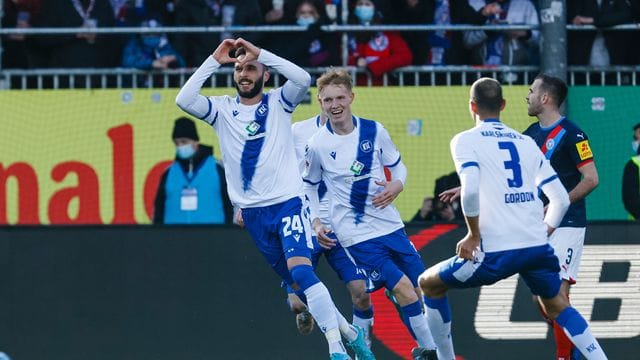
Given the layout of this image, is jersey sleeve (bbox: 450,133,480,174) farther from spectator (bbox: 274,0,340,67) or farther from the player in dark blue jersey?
spectator (bbox: 274,0,340,67)

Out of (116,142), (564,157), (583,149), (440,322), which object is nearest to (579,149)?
(583,149)

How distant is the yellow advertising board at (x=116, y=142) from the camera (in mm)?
14406

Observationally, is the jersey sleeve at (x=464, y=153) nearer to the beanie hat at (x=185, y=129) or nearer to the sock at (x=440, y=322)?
the sock at (x=440, y=322)

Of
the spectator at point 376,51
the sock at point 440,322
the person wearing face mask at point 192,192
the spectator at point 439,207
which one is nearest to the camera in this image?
the sock at point 440,322

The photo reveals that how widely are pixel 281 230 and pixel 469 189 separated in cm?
197

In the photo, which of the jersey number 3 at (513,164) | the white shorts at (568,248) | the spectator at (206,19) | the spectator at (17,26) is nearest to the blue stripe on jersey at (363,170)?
the white shorts at (568,248)

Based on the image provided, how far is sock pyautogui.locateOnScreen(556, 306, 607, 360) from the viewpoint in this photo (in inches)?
369

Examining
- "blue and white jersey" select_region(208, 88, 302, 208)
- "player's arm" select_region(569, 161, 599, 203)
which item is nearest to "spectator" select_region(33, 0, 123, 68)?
"blue and white jersey" select_region(208, 88, 302, 208)

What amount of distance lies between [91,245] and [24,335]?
104 centimetres

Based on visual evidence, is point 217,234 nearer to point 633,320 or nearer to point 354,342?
point 354,342

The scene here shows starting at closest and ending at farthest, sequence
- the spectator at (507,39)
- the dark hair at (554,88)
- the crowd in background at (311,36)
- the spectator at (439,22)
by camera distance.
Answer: the dark hair at (554,88), the crowd in background at (311,36), the spectator at (507,39), the spectator at (439,22)

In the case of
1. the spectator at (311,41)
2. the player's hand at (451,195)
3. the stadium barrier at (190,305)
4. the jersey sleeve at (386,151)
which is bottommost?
the stadium barrier at (190,305)

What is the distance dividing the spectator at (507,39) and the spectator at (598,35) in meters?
0.46

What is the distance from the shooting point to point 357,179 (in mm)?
10961
